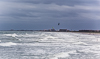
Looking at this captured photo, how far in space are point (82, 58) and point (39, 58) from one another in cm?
374

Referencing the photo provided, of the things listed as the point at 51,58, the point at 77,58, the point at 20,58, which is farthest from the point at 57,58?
the point at 20,58

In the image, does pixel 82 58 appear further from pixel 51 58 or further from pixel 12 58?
pixel 12 58

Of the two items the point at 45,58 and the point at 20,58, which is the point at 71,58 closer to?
the point at 45,58

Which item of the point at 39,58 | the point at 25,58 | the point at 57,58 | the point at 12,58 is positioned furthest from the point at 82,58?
the point at 12,58

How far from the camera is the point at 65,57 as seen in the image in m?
18.6

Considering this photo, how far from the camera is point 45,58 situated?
707 inches

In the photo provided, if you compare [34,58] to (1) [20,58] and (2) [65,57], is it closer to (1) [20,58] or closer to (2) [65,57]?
(1) [20,58]

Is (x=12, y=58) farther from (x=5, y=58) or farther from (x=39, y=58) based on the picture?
(x=39, y=58)

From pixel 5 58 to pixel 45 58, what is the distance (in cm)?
350

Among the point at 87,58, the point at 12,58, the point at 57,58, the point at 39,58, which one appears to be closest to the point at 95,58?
the point at 87,58

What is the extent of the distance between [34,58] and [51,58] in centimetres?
147

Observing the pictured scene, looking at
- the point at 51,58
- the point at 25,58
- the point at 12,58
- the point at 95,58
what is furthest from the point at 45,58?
the point at 95,58

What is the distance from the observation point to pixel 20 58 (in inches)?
716

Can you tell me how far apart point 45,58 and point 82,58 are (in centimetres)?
322
